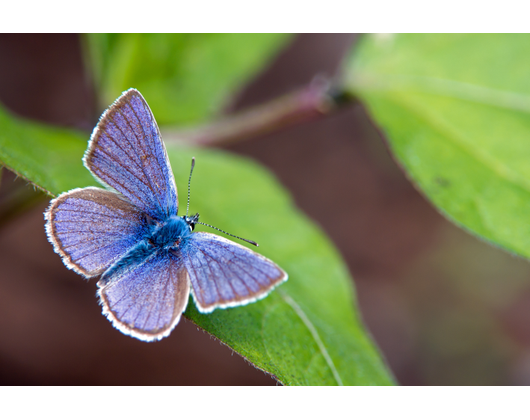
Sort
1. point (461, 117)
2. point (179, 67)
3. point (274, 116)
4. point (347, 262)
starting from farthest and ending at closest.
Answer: point (347, 262) → point (179, 67) → point (274, 116) → point (461, 117)

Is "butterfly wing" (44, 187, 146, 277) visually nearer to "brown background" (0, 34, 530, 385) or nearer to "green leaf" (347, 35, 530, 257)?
"green leaf" (347, 35, 530, 257)

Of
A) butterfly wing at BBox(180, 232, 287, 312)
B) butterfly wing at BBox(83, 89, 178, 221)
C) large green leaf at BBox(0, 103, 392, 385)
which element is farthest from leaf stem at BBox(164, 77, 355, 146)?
butterfly wing at BBox(180, 232, 287, 312)

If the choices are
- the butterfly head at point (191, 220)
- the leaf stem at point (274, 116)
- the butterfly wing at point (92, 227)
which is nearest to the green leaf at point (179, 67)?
the leaf stem at point (274, 116)

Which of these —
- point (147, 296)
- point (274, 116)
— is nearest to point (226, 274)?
point (147, 296)

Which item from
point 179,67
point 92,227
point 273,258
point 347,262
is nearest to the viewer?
point 92,227

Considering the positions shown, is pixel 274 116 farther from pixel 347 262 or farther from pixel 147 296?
pixel 347 262
